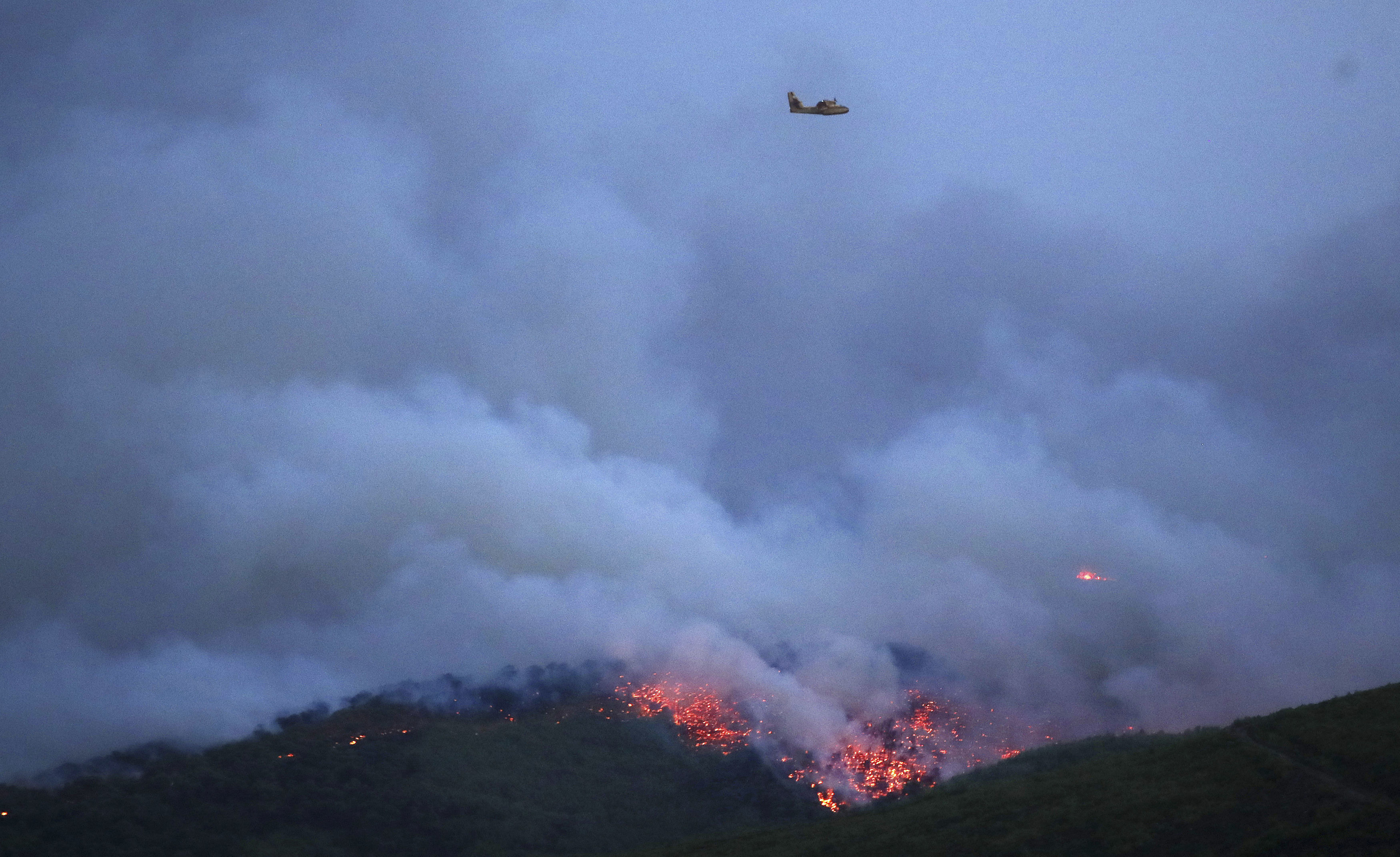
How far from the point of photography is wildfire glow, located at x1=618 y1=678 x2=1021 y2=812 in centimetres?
10500

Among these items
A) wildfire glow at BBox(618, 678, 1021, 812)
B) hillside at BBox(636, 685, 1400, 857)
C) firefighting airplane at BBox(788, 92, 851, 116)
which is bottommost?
hillside at BBox(636, 685, 1400, 857)

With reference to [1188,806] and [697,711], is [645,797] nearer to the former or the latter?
[697,711]

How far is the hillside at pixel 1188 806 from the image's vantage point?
48844 mm

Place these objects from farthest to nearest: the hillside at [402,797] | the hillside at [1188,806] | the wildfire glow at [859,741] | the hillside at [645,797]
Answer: the wildfire glow at [859,741], the hillside at [402,797], the hillside at [645,797], the hillside at [1188,806]

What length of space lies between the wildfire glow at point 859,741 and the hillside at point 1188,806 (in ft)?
81.7

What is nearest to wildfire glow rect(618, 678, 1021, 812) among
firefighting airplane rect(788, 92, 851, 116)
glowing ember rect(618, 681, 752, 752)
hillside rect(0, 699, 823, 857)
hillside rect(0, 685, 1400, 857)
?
glowing ember rect(618, 681, 752, 752)

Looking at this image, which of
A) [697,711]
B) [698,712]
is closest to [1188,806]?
[698,712]

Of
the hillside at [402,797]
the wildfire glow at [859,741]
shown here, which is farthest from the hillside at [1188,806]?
the wildfire glow at [859,741]

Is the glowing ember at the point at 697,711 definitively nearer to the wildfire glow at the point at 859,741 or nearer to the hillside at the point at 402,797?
the wildfire glow at the point at 859,741

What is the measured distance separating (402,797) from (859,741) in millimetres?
53349

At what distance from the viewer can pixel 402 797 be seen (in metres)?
102

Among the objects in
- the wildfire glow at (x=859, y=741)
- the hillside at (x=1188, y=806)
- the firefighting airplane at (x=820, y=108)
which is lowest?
the hillside at (x=1188, y=806)

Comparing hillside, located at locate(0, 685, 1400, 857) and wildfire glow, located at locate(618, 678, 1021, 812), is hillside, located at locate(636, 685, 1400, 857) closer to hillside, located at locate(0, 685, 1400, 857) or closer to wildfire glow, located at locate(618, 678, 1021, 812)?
hillside, located at locate(0, 685, 1400, 857)

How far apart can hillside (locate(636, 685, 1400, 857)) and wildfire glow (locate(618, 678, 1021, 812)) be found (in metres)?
24.9
